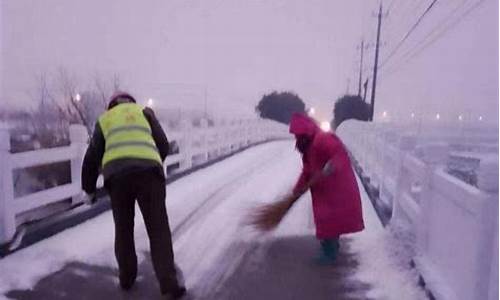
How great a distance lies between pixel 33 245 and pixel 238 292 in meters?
2.35

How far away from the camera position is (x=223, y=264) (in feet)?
16.1

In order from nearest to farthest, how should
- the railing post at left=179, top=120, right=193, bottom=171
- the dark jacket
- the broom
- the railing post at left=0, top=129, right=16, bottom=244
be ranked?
the dark jacket < the broom < the railing post at left=0, top=129, right=16, bottom=244 < the railing post at left=179, top=120, right=193, bottom=171

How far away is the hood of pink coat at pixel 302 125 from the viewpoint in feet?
15.3

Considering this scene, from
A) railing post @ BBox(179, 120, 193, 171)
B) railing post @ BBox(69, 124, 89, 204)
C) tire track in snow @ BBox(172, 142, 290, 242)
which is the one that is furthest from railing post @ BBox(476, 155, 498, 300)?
railing post @ BBox(179, 120, 193, 171)

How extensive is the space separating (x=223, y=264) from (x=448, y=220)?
2188mm

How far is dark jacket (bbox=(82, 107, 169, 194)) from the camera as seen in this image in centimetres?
382

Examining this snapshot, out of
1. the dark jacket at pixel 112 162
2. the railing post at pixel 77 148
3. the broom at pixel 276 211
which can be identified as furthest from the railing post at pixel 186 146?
the dark jacket at pixel 112 162

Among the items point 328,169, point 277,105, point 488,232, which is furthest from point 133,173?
point 277,105

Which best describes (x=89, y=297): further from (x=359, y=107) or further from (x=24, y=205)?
(x=359, y=107)

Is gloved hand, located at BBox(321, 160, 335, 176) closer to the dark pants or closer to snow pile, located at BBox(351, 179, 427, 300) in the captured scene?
snow pile, located at BBox(351, 179, 427, 300)

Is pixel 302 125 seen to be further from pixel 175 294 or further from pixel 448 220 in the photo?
pixel 175 294

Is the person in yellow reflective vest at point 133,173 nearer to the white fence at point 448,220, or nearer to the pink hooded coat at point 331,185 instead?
the pink hooded coat at point 331,185

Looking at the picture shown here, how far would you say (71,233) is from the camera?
579cm

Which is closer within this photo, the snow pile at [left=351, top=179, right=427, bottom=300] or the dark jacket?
the dark jacket
